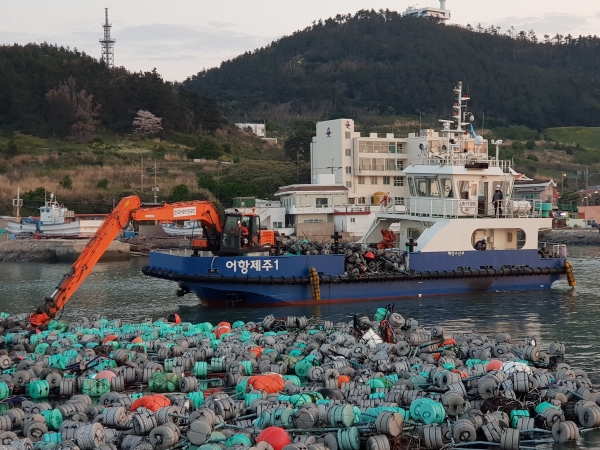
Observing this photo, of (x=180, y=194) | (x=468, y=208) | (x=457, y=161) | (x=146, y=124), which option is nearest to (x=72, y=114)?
(x=146, y=124)

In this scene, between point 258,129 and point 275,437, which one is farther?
point 258,129

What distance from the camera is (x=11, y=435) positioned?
1189 centimetres

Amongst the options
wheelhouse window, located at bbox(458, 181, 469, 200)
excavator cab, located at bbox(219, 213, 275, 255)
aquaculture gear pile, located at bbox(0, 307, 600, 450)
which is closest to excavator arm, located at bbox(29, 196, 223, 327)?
excavator cab, located at bbox(219, 213, 275, 255)

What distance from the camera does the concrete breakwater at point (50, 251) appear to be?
4312 centimetres

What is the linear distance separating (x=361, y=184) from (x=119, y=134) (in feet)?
96.1

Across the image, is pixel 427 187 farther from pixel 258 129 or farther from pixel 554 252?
pixel 258 129

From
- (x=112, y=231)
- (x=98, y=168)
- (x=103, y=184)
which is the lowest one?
(x=112, y=231)

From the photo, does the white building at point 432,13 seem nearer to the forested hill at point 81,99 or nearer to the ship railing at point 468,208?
the forested hill at point 81,99

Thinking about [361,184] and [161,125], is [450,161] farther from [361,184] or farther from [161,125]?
[161,125]

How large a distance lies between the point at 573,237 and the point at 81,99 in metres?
43.1

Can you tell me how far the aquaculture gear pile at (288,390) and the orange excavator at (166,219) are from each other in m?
1.54

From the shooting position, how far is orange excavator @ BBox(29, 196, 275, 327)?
2109 cm

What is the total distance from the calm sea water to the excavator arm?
102 inches

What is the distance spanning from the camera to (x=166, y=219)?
23031 millimetres
